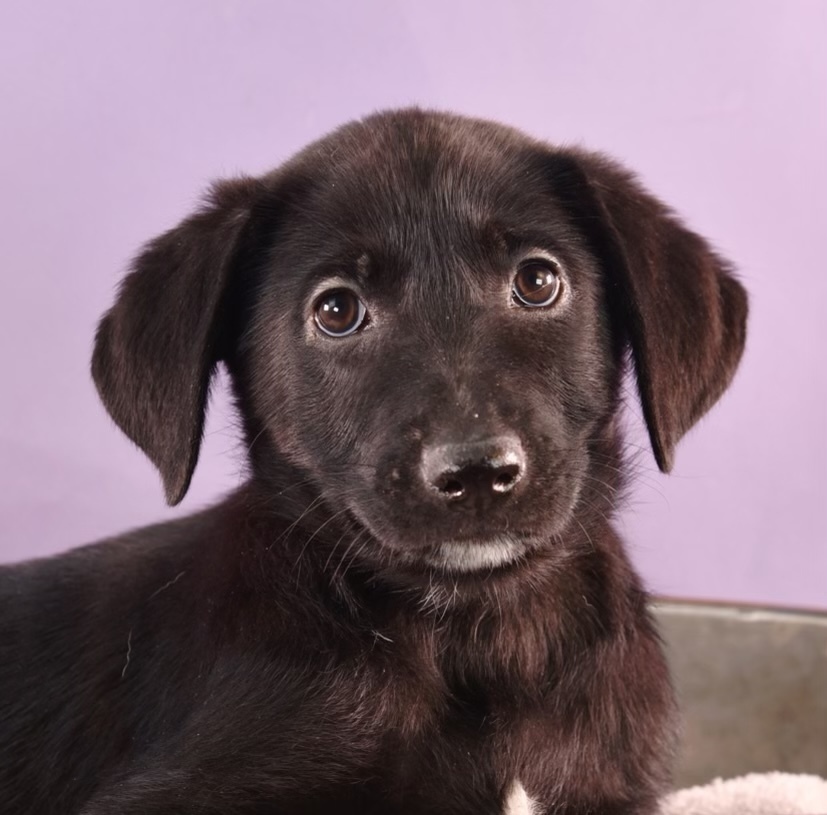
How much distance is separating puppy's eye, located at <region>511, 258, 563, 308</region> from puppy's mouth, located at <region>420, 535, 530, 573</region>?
431 millimetres

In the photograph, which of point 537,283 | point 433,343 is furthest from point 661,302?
point 433,343

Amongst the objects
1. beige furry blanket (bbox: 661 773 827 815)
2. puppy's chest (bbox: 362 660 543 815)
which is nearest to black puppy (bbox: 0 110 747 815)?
puppy's chest (bbox: 362 660 543 815)

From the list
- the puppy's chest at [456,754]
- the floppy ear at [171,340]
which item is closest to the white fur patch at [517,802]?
the puppy's chest at [456,754]

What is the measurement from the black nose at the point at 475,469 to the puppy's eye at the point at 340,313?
1.28 ft

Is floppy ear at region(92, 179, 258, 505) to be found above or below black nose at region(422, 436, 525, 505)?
above

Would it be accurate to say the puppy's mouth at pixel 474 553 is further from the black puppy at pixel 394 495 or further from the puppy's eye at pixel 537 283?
the puppy's eye at pixel 537 283

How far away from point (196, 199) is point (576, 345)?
82 centimetres

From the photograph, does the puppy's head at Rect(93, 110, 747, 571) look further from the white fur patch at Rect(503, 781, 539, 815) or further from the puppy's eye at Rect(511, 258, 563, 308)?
the white fur patch at Rect(503, 781, 539, 815)

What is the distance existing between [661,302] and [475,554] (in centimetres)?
58

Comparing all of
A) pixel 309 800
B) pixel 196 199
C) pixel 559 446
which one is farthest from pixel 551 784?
pixel 196 199

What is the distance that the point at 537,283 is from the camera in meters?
2.04

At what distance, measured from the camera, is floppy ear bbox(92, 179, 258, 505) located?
6.73 feet

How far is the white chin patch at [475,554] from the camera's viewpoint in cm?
181

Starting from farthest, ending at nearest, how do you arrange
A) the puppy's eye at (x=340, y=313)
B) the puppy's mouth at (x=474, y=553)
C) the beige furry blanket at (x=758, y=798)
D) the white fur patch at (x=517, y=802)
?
the beige furry blanket at (x=758, y=798)
the puppy's eye at (x=340, y=313)
the white fur patch at (x=517, y=802)
the puppy's mouth at (x=474, y=553)
